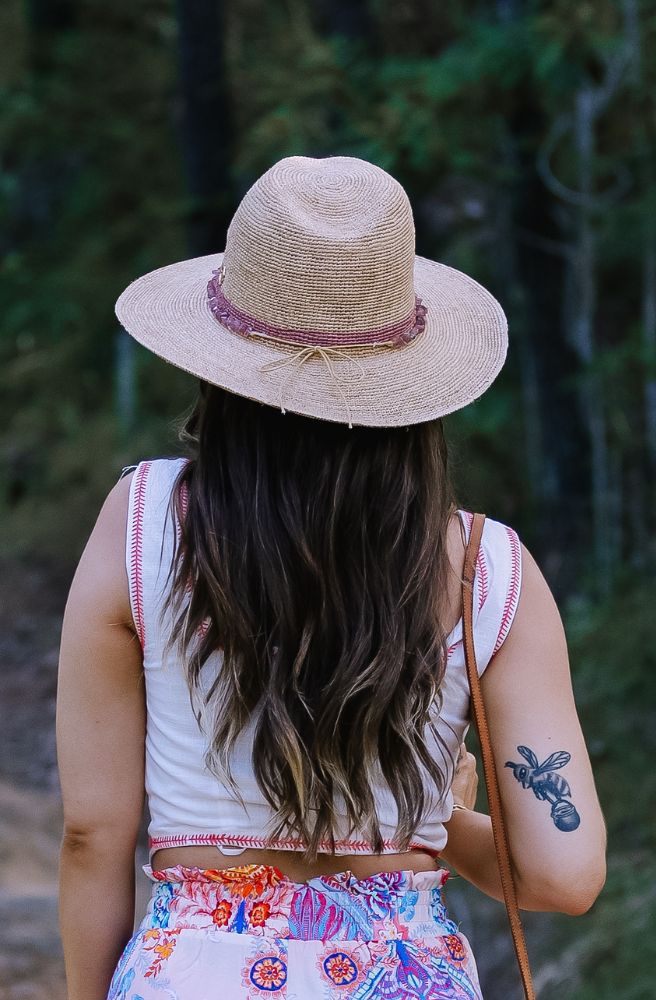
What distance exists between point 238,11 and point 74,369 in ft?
13.5

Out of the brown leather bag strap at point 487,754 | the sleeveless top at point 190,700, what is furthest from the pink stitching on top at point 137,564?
the brown leather bag strap at point 487,754

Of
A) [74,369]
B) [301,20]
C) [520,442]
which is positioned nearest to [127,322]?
[520,442]

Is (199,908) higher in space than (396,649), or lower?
lower

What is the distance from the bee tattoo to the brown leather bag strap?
46 millimetres

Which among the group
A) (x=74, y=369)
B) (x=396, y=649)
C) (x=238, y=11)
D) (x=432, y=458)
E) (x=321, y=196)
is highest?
(x=321, y=196)

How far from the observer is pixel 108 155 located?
10672 mm

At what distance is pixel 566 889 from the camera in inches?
61.8

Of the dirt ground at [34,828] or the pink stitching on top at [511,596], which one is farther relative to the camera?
the dirt ground at [34,828]

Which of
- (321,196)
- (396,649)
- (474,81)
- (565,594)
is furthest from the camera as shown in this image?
(565,594)

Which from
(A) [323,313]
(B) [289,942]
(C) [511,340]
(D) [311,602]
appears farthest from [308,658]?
(C) [511,340]

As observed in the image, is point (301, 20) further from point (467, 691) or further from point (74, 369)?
point (467, 691)

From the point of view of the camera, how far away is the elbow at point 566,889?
157cm

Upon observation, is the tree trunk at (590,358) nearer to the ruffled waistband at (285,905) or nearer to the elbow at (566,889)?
the elbow at (566,889)

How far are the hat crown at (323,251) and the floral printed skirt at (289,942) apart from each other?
29.7 inches
